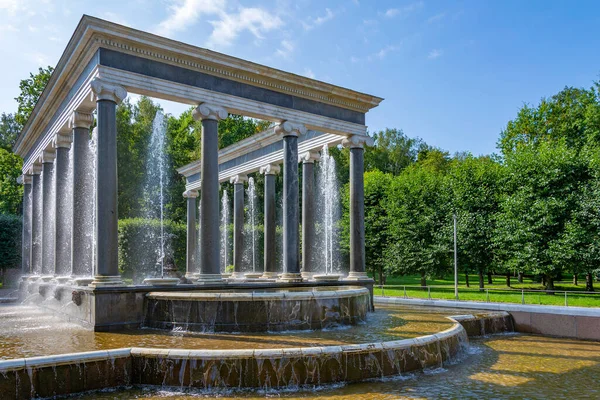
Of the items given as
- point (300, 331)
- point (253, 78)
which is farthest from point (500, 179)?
point (300, 331)

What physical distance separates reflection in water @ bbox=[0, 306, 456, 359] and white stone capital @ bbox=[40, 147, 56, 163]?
10485 millimetres

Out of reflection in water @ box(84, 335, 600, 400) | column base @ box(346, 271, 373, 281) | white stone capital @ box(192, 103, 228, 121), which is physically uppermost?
white stone capital @ box(192, 103, 228, 121)

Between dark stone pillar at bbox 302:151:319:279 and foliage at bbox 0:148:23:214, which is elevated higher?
foliage at bbox 0:148:23:214

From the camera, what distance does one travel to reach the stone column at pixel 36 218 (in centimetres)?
2842

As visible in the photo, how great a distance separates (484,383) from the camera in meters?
11.9

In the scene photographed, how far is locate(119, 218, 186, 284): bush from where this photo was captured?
41.4 metres

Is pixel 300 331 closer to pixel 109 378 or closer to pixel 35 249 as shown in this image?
pixel 109 378

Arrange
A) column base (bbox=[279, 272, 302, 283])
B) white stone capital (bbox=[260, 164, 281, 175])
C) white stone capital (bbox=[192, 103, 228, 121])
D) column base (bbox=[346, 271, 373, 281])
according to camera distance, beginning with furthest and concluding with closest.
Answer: white stone capital (bbox=[260, 164, 281, 175])
column base (bbox=[346, 271, 373, 281])
column base (bbox=[279, 272, 302, 283])
white stone capital (bbox=[192, 103, 228, 121])

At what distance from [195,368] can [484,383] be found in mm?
6811

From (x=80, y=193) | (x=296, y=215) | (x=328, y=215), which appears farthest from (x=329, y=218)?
(x=80, y=193)

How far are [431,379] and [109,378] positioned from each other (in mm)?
7601

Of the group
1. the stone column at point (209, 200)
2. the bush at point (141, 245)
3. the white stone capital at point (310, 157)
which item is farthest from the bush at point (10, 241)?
the stone column at point (209, 200)

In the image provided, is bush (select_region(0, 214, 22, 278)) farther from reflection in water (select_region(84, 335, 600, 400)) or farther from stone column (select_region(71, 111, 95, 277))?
reflection in water (select_region(84, 335, 600, 400))

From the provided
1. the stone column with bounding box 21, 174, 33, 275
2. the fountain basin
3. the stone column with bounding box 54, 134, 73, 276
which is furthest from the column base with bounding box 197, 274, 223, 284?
the stone column with bounding box 21, 174, 33, 275
